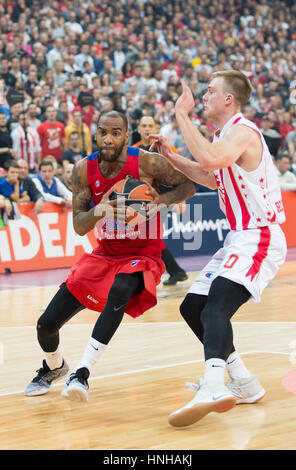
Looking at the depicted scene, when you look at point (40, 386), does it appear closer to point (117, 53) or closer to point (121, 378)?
point (121, 378)

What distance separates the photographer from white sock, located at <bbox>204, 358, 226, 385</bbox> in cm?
457

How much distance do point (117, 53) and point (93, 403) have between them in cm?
1506

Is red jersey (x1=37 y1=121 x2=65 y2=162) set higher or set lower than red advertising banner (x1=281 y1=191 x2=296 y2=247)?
higher

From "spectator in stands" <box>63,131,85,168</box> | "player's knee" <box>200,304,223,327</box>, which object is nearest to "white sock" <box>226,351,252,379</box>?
"player's knee" <box>200,304,223,327</box>

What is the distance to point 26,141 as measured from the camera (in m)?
14.3

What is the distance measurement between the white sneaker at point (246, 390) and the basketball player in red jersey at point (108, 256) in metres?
0.80

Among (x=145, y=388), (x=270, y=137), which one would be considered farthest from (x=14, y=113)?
(x=145, y=388)

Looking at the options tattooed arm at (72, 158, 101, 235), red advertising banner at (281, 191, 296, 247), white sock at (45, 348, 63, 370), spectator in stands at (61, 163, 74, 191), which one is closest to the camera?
tattooed arm at (72, 158, 101, 235)

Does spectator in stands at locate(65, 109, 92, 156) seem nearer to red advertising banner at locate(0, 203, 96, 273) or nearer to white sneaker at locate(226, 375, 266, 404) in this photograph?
red advertising banner at locate(0, 203, 96, 273)

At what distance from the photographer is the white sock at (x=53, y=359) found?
5.77m

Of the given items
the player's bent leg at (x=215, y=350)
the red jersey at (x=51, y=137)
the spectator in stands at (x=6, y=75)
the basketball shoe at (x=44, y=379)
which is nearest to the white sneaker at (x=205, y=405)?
the player's bent leg at (x=215, y=350)

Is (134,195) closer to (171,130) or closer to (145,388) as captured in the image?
(145,388)

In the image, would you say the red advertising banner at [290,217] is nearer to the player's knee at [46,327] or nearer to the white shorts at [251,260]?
the player's knee at [46,327]

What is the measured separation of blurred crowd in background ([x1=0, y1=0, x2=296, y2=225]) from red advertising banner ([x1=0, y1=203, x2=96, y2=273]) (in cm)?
21
